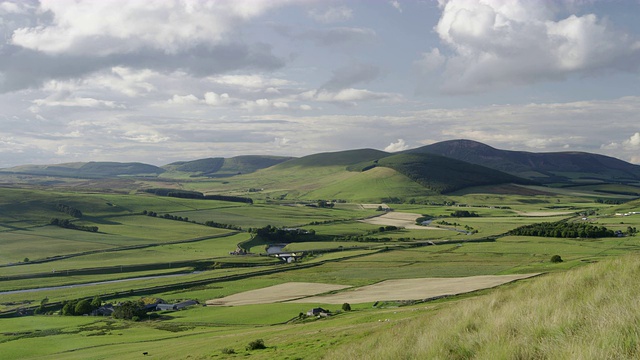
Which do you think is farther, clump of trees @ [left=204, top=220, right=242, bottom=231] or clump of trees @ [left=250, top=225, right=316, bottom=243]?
clump of trees @ [left=204, top=220, right=242, bottom=231]

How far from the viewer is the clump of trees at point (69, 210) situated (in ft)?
612

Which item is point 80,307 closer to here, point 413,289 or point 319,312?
point 319,312

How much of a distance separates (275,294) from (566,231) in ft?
309

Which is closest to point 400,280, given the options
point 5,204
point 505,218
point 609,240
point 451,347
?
point 609,240

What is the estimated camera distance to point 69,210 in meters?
189

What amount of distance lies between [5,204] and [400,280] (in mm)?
168325

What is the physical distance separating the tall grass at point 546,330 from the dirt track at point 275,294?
60.1 metres

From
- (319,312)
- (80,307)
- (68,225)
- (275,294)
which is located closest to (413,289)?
(319,312)

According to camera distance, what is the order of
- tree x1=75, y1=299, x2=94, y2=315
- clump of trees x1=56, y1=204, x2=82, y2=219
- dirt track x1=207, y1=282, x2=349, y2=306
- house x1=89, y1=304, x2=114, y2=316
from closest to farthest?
house x1=89, y1=304, x2=114, y2=316, tree x1=75, y1=299, x2=94, y2=315, dirt track x1=207, y1=282, x2=349, y2=306, clump of trees x1=56, y1=204, x2=82, y2=219

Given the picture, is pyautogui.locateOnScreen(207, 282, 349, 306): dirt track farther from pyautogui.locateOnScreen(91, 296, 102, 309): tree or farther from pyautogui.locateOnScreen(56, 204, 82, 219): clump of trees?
pyautogui.locateOnScreen(56, 204, 82, 219): clump of trees

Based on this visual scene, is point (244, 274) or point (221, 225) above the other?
point (221, 225)

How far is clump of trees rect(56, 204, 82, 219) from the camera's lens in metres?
187

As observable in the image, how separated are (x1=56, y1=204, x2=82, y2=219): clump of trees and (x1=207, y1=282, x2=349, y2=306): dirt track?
13014 centimetres

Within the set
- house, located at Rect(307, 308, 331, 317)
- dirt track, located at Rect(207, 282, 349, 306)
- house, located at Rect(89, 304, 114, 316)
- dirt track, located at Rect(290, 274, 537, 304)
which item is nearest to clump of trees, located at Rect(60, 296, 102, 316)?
house, located at Rect(89, 304, 114, 316)
